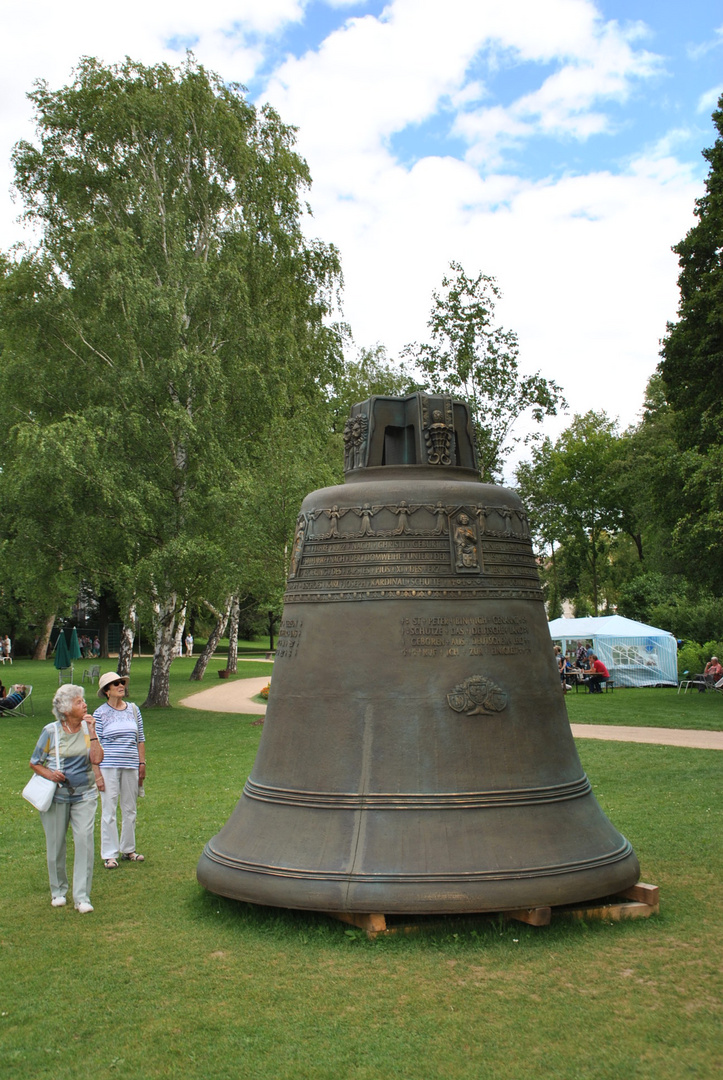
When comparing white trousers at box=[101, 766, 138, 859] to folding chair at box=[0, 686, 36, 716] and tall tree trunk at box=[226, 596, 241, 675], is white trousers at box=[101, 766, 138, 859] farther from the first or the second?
tall tree trunk at box=[226, 596, 241, 675]

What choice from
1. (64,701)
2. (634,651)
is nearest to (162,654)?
(634,651)

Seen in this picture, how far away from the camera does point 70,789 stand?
23.7ft

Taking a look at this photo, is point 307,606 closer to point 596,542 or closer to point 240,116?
point 240,116

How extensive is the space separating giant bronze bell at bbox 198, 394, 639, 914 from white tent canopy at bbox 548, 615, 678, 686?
86.2 feet

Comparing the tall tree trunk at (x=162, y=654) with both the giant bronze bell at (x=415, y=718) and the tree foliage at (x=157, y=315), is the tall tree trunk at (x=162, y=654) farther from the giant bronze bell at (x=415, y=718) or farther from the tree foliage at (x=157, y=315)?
the giant bronze bell at (x=415, y=718)

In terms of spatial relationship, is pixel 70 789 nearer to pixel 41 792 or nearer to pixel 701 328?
pixel 41 792

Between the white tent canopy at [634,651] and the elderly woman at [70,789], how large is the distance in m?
26.7

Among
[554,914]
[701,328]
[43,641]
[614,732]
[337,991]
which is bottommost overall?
[337,991]

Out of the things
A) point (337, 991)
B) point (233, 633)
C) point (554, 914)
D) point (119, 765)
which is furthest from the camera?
point (233, 633)

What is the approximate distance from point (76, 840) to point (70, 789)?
374mm

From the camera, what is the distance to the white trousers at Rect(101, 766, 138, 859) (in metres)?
8.66

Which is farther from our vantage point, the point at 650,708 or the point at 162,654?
the point at 162,654

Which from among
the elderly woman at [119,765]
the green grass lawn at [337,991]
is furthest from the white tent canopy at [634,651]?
the elderly woman at [119,765]

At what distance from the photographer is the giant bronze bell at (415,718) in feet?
19.6
